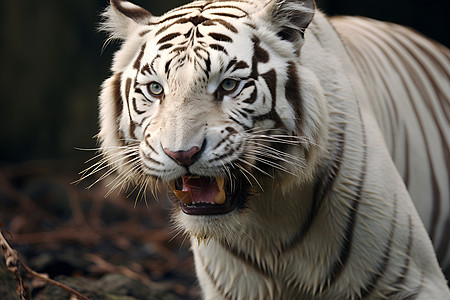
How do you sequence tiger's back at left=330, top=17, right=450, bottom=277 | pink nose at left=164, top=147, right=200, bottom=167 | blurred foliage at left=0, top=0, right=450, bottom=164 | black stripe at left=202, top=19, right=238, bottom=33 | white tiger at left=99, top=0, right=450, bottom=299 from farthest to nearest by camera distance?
blurred foliage at left=0, top=0, right=450, bottom=164, tiger's back at left=330, top=17, right=450, bottom=277, black stripe at left=202, top=19, right=238, bottom=33, white tiger at left=99, top=0, right=450, bottom=299, pink nose at left=164, top=147, right=200, bottom=167

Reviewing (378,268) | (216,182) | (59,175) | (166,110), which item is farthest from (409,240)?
(59,175)

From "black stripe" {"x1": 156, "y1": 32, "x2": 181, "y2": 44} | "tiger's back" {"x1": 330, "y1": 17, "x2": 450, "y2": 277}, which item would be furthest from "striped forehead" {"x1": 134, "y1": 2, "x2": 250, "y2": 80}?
"tiger's back" {"x1": 330, "y1": 17, "x2": 450, "y2": 277}

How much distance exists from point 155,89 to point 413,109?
1329 millimetres

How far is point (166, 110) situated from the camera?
64.5 inches

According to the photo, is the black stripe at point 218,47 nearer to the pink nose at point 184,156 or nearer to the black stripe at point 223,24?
the black stripe at point 223,24

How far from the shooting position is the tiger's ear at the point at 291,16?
1762 millimetres

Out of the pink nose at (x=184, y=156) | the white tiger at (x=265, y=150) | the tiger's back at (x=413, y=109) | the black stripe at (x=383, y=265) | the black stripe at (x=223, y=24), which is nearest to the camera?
the pink nose at (x=184, y=156)

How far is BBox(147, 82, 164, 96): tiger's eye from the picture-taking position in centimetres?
173

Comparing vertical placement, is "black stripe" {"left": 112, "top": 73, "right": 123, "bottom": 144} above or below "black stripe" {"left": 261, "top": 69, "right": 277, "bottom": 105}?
below

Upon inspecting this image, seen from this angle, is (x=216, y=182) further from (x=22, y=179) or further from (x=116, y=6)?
(x=22, y=179)

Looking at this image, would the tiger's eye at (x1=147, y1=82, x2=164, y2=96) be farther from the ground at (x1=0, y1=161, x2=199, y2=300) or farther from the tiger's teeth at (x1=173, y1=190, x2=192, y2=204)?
the ground at (x1=0, y1=161, x2=199, y2=300)

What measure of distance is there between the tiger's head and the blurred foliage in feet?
11.1

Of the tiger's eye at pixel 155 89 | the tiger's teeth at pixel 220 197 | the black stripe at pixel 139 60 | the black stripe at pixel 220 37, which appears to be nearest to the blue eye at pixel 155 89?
the tiger's eye at pixel 155 89

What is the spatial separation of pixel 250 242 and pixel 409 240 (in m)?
0.51
